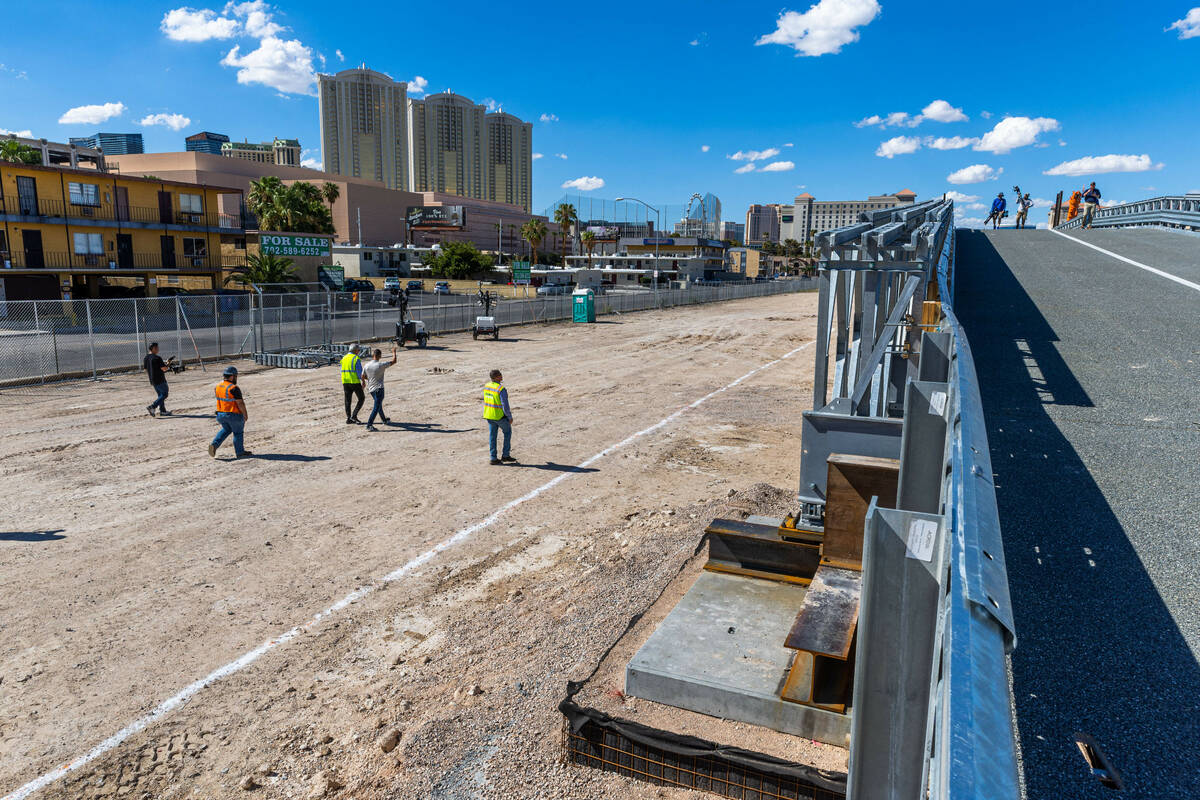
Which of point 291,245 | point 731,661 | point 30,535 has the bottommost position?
point 30,535

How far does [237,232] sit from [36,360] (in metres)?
30.4

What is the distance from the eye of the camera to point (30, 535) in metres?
10.2

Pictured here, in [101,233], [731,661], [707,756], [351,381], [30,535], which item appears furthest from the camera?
[101,233]

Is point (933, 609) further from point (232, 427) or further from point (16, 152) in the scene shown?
point (16, 152)

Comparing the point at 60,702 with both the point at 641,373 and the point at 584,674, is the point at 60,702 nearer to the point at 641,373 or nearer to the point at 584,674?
the point at 584,674

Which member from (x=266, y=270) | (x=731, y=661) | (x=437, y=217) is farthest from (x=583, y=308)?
(x=437, y=217)

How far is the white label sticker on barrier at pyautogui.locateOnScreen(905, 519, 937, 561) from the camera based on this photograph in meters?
2.47

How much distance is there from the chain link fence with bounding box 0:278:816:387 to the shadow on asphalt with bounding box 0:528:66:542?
13.2m

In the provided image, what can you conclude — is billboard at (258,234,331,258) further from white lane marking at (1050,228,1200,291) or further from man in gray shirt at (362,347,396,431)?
white lane marking at (1050,228,1200,291)

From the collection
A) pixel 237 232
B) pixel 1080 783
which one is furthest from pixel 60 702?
pixel 237 232

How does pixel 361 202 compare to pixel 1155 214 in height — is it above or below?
above

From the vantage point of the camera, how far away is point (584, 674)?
21.7 ft

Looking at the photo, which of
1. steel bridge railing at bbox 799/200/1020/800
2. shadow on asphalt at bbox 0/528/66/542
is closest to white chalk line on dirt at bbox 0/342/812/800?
shadow on asphalt at bbox 0/528/66/542

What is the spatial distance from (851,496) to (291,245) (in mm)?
46346
